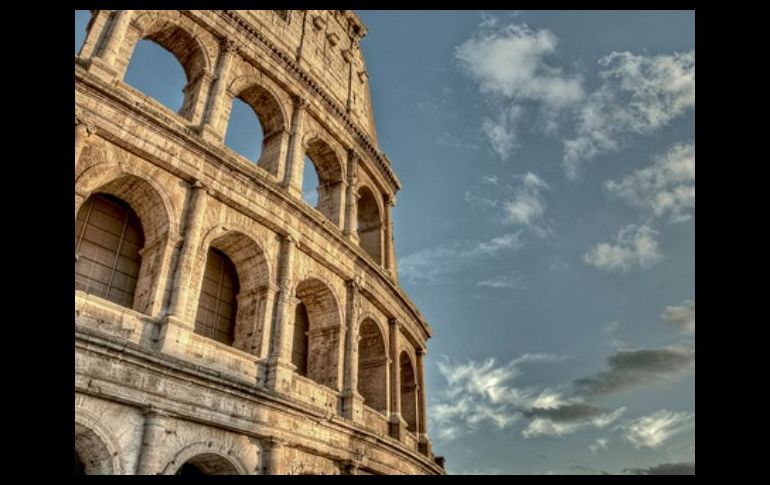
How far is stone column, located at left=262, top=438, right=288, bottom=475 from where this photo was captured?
9367mm

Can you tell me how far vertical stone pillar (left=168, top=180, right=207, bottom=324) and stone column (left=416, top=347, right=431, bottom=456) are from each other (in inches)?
336

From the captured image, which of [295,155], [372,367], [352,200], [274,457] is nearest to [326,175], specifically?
[352,200]

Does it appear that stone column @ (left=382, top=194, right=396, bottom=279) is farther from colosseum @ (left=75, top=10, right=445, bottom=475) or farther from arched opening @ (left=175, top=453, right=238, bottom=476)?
arched opening @ (left=175, top=453, right=238, bottom=476)

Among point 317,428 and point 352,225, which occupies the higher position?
point 352,225

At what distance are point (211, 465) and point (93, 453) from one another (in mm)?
2076

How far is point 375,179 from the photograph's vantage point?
57.9 ft

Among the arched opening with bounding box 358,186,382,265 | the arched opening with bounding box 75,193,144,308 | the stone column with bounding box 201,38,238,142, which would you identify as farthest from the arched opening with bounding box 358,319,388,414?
the arched opening with bounding box 75,193,144,308

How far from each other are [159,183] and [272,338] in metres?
3.71

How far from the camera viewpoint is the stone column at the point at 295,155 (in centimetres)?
1291

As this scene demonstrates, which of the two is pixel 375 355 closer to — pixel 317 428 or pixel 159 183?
pixel 317 428

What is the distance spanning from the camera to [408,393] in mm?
16203
